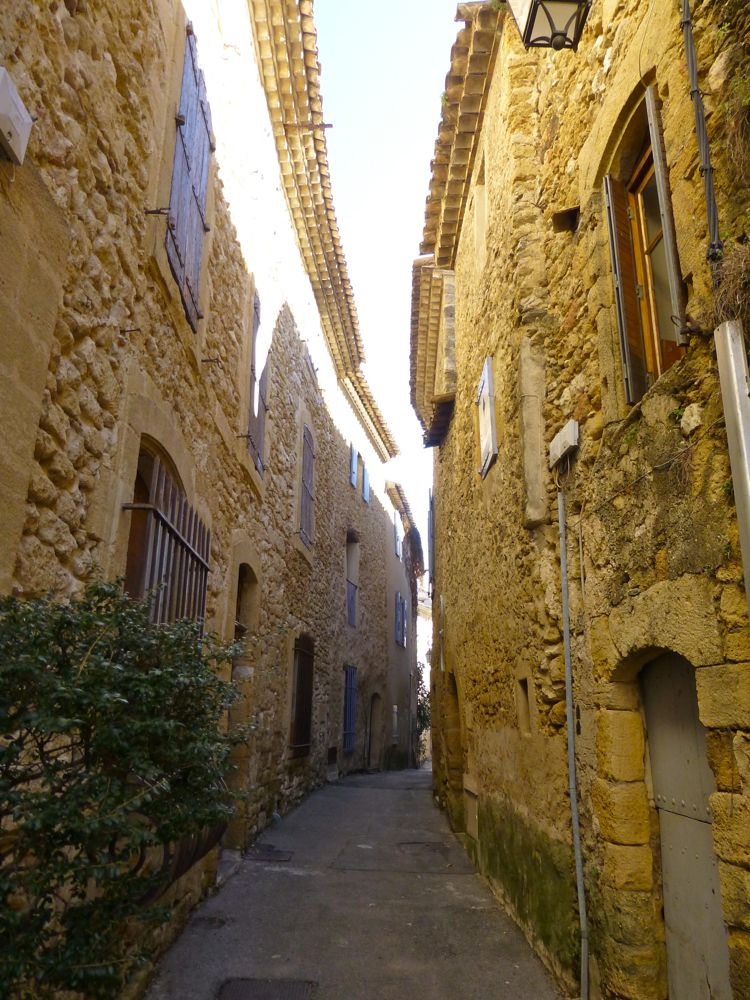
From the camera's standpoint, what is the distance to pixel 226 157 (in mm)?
6543

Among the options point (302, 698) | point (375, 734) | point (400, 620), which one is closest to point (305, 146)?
point (302, 698)

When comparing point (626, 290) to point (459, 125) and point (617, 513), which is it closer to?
point (617, 513)

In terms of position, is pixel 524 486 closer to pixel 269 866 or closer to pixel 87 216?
pixel 87 216

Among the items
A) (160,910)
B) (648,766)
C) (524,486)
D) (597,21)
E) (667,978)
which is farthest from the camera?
(524,486)

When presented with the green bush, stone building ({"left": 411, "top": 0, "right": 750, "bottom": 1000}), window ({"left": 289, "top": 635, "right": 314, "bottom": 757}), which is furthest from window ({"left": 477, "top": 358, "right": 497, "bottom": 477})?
the green bush

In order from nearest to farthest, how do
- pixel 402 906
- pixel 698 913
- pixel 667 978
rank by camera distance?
pixel 698 913 < pixel 667 978 < pixel 402 906

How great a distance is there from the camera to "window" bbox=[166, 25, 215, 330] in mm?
4637

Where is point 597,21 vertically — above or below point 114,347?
above

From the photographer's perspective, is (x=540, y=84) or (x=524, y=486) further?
(x=540, y=84)

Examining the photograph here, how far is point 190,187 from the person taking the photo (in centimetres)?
509

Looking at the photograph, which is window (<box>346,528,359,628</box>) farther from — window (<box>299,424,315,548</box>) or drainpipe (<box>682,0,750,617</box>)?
drainpipe (<box>682,0,750,617</box>)

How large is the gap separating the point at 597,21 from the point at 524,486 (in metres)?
2.69

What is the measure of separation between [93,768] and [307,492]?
353 inches

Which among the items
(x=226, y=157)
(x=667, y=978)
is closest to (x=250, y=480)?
(x=226, y=157)
